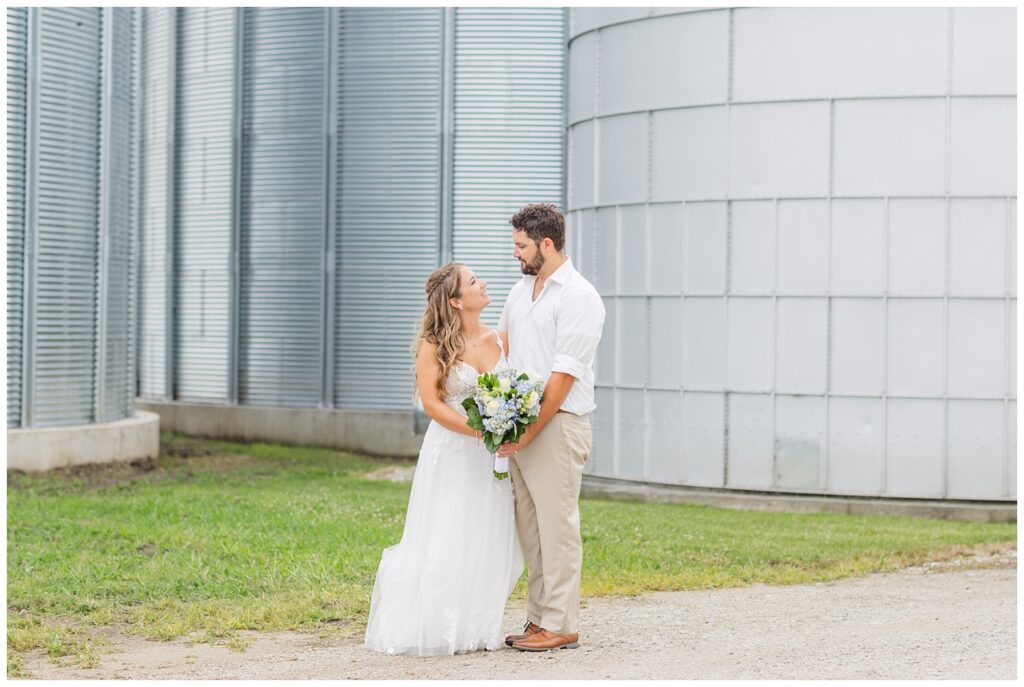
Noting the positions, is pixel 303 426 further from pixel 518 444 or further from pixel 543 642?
pixel 518 444

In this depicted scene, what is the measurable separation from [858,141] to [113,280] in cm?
822

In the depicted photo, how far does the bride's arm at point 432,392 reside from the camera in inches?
272

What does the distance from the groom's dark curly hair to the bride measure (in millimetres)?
363

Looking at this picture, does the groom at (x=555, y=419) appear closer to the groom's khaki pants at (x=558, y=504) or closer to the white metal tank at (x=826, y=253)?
the groom's khaki pants at (x=558, y=504)

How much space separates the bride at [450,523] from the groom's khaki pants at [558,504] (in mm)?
228

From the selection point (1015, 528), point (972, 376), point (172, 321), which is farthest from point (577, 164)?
point (172, 321)

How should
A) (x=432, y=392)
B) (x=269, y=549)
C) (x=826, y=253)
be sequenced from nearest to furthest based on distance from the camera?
(x=432, y=392) < (x=269, y=549) < (x=826, y=253)

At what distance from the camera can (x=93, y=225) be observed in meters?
15.8

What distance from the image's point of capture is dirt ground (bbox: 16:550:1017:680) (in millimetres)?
6578

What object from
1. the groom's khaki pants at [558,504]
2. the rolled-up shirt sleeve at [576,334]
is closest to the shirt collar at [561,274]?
the rolled-up shirt sleeve at [576,334]

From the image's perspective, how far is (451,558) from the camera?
6.96m

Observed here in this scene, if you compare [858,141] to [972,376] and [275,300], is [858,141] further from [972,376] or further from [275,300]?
[275,300]

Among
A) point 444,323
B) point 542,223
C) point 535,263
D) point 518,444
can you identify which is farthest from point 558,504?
point 542,223

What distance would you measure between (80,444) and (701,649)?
10.1 meters
